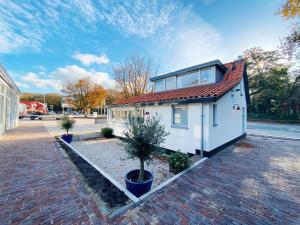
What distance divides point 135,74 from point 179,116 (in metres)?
15.4

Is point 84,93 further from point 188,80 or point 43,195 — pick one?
point 43,195

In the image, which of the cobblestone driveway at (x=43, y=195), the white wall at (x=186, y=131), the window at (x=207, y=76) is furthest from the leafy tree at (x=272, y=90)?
the cobblestone driveway at (x=43, y=195)

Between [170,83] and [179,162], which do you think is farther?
[170,83]

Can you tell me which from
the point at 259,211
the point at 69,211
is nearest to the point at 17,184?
the point at 69,211

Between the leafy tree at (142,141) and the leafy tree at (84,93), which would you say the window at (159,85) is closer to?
the leafy tree at (142,141)

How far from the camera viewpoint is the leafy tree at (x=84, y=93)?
39.4 metres

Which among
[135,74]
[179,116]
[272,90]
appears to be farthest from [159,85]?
[272,90]

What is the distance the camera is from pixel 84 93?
4009cm

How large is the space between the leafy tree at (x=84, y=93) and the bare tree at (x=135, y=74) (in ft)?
66.6

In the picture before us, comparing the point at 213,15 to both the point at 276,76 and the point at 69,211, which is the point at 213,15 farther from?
the point at 276,76

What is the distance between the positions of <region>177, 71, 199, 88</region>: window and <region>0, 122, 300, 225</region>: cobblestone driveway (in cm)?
582

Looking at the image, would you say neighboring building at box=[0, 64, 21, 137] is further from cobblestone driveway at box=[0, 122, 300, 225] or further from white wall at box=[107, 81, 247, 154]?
white wall at box=[107, 81, 247, 154]

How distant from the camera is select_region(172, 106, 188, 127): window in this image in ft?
24.7

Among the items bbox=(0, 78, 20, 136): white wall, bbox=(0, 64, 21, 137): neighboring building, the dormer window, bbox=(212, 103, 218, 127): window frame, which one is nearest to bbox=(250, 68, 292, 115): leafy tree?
the dormer window
